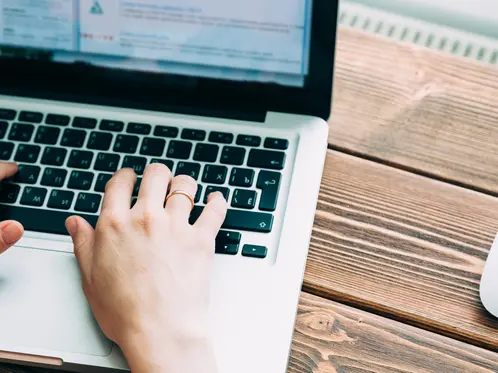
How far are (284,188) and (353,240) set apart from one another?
0.28 ft

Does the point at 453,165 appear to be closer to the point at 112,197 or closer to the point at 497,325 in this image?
the point at 497,325

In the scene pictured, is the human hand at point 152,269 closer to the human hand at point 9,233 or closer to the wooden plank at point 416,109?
the human hand at point 9,233

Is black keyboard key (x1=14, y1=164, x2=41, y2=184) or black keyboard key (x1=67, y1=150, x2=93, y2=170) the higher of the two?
black keyboard key (x1=67, y1=150, x2=93, y2=170)

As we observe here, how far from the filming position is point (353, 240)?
1.99 feet

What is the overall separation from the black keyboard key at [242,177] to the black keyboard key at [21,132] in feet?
0.70

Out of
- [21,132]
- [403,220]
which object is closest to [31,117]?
[21,132]

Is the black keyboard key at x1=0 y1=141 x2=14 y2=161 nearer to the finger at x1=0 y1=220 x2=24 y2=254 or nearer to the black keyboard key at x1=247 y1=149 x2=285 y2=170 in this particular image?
the finger at x1=0 y1=220 x2=24 y2=254

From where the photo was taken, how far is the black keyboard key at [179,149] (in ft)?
2.03

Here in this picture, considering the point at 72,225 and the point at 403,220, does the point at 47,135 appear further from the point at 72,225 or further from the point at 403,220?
the point at 403,220

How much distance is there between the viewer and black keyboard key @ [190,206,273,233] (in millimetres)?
562

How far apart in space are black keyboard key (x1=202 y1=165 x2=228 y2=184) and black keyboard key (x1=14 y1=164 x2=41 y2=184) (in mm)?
162

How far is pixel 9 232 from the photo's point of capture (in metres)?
0.53

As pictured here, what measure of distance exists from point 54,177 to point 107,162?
0.05 m

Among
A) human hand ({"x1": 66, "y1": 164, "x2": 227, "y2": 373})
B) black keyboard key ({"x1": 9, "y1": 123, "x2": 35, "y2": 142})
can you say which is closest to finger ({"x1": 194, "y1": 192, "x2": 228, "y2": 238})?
human hand ({"x1": 66, "y1": 164, "x2": 227, "y2": 373})
